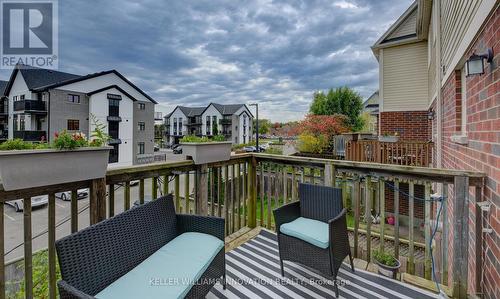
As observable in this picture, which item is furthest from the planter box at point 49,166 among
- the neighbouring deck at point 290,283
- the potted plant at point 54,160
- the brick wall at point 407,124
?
the brick wall at point 407,124

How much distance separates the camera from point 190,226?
211 cm

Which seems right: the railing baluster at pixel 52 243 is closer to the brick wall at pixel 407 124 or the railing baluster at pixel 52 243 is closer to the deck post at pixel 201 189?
the deck post at pixel 201 189

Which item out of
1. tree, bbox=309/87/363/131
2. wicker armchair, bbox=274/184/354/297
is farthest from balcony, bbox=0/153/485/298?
tree, bbox=309/87/363/131

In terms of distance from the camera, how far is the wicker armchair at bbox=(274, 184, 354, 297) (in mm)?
2006

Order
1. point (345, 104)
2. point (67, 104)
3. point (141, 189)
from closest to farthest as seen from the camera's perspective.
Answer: point (141, 189)
point (67, 104)
point (345, 104)

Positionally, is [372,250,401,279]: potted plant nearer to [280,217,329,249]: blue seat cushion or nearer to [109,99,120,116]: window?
[280,217,329,249]: blue seat cushion

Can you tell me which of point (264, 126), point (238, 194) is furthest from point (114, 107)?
point (264, 126)

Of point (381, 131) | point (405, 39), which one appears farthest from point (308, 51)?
point (381, 131)

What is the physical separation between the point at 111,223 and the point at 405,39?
9.64m

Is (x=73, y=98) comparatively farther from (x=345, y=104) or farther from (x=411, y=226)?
(x=345, y=104)

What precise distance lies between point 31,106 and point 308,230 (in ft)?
63.8

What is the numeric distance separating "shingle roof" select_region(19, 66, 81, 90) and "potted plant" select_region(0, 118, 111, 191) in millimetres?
18962

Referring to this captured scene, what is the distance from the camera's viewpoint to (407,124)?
7.93 metres

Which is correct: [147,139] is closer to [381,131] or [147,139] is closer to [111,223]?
[381,131]
